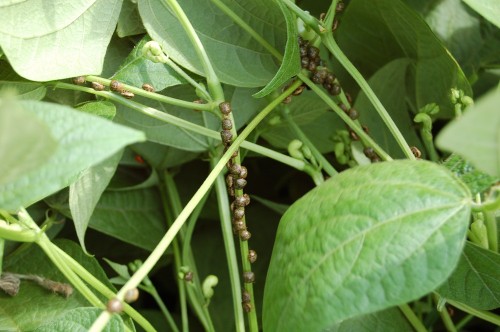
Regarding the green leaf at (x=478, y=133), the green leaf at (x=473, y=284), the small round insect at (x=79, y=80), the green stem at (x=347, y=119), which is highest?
the green leaf at (x=478, y=133)

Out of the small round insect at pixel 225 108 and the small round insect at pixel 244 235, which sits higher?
the small round insect at pixel 225 108

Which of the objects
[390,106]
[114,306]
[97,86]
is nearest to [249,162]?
[390,106]

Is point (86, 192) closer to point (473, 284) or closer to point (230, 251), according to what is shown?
point (230, 251)

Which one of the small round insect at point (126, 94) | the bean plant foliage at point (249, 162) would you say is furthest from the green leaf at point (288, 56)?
the small round insect at point (126, 94)

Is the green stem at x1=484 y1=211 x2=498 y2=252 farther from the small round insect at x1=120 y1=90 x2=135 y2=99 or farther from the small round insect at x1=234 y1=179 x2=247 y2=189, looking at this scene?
the small round insect at x1=120 y1=90 x2=135 y2=99

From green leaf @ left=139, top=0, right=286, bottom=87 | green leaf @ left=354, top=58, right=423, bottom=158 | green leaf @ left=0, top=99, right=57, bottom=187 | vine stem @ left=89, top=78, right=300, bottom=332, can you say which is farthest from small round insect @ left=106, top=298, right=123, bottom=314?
green leaf @ left=354, top=58, right=423, bottom=158

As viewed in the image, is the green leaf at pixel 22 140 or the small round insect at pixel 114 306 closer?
the green leaf at pixel 22 140

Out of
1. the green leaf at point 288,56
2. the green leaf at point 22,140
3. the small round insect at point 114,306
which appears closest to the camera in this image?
the green leaf at point 22,140

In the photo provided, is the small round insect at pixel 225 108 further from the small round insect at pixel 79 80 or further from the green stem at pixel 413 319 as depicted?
the green stem at pixel 413 319
